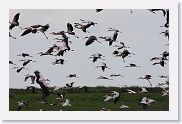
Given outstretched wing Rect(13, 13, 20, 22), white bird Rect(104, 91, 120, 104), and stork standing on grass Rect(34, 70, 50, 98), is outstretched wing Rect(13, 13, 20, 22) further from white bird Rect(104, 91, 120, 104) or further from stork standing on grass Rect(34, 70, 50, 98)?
white bird Rect(104, 91, 120, 104)

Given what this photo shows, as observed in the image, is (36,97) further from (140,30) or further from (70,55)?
(140,30)

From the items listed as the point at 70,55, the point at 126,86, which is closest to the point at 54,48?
the point at 70,55

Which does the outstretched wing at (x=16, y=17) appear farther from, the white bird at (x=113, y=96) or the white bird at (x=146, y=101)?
the white bird at (x=146, y=101)

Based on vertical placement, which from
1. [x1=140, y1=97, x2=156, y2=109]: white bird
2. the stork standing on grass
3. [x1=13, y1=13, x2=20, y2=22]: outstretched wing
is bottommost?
[x1=140, y1=97, x2=156, y2=109]: white bird

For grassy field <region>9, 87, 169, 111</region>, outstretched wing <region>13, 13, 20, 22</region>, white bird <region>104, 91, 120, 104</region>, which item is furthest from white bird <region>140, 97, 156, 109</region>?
outstretched wing <region>13, 13, 20, 22</region>

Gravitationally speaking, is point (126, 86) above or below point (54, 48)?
below

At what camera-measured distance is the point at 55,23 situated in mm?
2844

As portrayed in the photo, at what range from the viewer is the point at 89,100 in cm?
283

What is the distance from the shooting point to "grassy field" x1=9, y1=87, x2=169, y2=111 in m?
2.83

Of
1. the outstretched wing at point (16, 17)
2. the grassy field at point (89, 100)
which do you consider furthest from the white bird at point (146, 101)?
the outstretched wing at point (16, 17)

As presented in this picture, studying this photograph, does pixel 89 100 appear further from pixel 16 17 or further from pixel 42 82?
pixel 16 17

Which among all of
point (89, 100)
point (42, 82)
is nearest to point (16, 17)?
point (42, 82)

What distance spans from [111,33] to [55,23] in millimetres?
338

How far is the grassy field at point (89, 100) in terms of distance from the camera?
2826 millimetres
